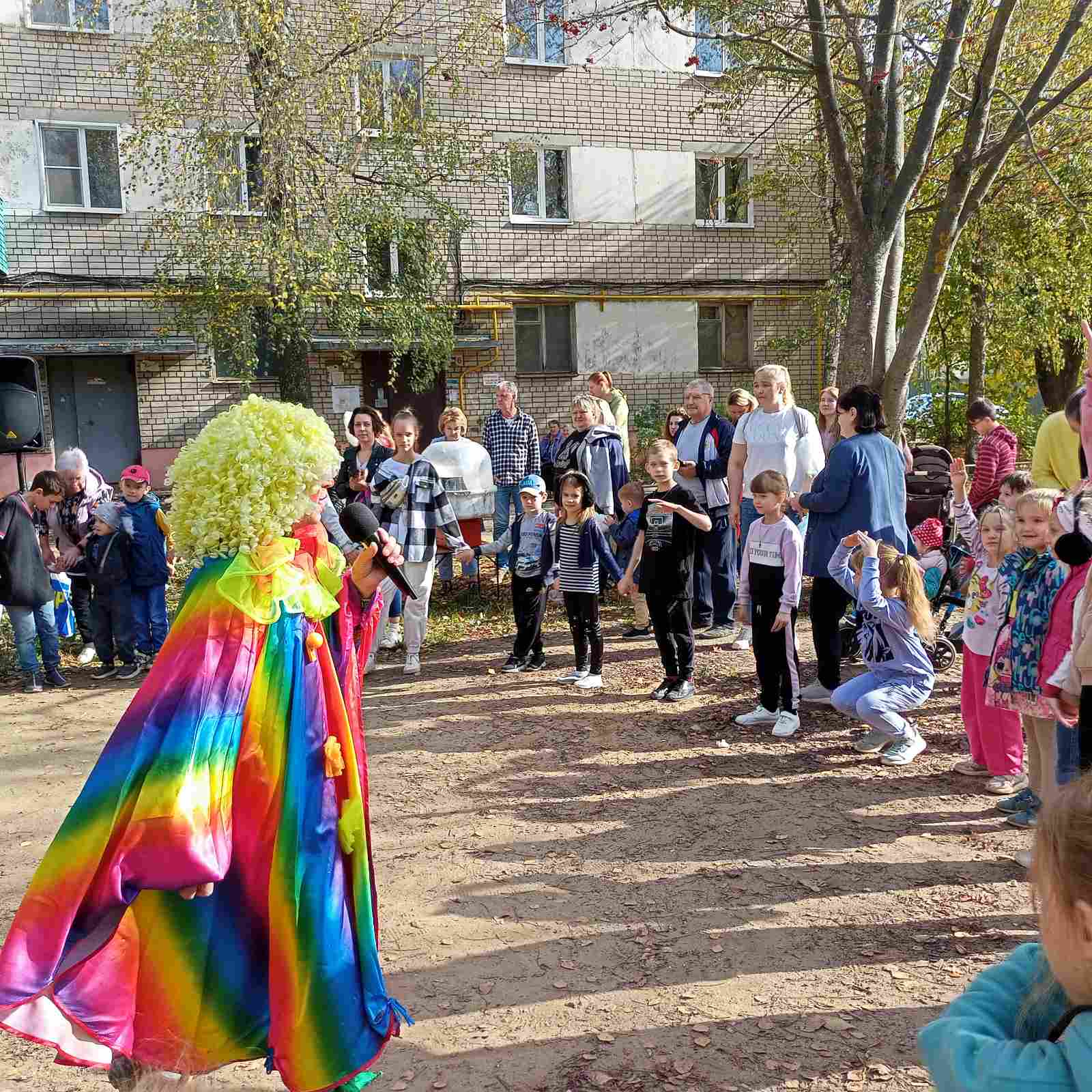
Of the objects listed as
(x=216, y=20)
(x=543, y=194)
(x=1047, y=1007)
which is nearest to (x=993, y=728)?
(x=1047, y=1007)

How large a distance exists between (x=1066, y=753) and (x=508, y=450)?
7.39m

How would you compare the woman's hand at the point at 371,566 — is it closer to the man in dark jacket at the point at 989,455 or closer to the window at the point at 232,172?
the man in dark jacket at the point at 989,455

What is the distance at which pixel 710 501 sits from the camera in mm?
9109

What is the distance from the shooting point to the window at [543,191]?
2109cm

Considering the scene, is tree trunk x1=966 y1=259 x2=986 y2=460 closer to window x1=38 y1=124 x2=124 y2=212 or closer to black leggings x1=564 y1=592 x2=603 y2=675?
black leggings x1=564 y1=592 x2=603 y2=675

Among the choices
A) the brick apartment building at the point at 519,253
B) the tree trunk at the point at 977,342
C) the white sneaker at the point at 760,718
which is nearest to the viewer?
the white sneaker at the point at 760,718

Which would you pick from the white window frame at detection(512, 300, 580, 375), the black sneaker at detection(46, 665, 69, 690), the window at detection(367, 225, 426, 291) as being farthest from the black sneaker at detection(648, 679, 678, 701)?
the white window frame at detection(512, 300, 580, 375)

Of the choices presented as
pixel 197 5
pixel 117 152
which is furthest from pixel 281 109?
pixel 117 152

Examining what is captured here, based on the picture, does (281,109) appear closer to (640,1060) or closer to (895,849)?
(895,849)

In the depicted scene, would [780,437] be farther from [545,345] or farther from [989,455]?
[545,345]

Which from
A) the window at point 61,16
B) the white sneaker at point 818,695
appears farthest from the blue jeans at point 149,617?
the window at point 61,16

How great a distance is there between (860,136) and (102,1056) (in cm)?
1415

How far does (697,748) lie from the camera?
6602 mm

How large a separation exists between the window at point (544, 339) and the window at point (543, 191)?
1.75 m
